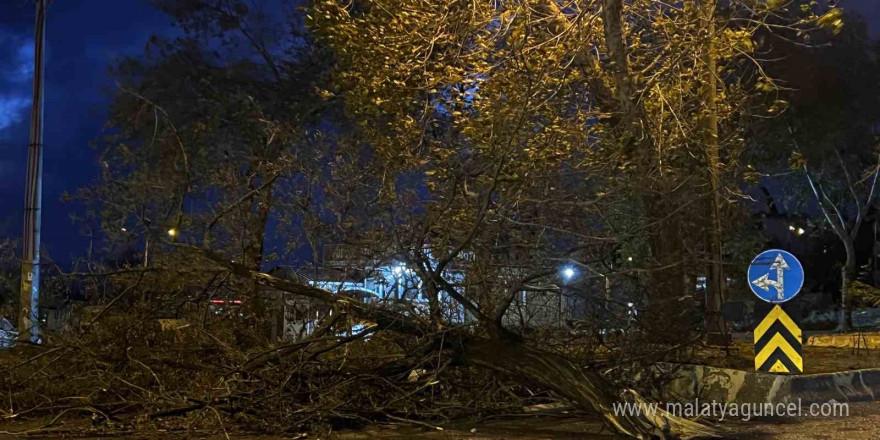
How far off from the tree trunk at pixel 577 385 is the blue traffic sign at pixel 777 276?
2.27 m

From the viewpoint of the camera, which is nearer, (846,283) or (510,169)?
(510,169)

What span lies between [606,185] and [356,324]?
11.9 feet

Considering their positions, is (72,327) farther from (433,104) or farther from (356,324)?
(433,104)

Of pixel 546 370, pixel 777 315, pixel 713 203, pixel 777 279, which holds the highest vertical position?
pixel 713 203

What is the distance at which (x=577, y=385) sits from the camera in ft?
22.5

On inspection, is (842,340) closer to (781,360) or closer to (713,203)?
(713,203)

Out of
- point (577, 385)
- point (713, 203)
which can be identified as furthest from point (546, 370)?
point (713, 203)

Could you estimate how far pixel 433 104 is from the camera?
420 inches

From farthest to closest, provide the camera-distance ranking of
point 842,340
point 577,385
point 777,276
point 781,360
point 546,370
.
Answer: point 842,340 → point 781,360 → point 777,276 → point 546,370 → point 577,385

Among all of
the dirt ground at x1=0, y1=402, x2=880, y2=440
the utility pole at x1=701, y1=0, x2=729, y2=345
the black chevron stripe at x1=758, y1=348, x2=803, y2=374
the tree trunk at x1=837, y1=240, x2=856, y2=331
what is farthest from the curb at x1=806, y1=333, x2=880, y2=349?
the dirt ground at x1=0, y1=402, x2=880, y2=440

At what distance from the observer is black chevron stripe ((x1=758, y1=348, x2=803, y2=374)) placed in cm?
855

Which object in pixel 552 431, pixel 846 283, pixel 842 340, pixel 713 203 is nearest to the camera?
pixel 552 431

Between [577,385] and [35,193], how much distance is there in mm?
10220

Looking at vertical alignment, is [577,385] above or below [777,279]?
below
